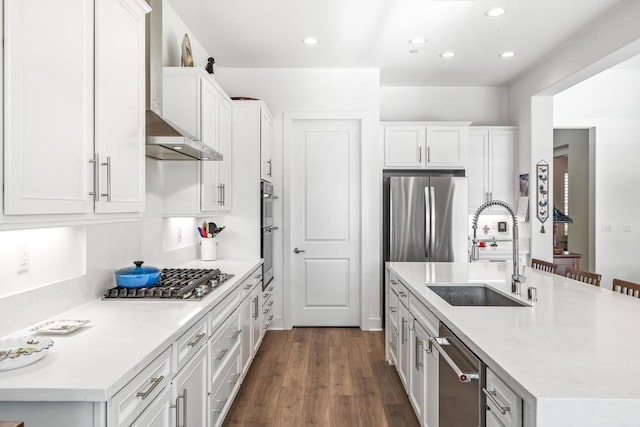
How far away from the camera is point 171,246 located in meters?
3.33

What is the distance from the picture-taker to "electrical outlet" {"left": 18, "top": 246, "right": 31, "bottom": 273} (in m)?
1.68

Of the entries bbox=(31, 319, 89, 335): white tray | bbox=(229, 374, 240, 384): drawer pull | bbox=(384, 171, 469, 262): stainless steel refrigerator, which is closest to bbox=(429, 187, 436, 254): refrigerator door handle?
bbox=(384, 171, 469, 262): stainless steel refrigerator

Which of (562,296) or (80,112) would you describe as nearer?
(80,112)

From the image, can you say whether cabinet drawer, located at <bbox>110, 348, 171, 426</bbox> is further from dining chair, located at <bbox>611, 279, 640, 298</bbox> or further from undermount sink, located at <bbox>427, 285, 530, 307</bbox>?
dining chair, located at <bbox>611, 279, 640, 298</bbox>

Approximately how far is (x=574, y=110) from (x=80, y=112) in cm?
584

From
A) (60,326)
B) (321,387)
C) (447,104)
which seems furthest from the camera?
(447,104)

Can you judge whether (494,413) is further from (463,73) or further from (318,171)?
(463,73)

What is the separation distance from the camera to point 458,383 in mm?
1703

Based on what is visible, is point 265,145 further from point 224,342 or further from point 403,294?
point 224,342

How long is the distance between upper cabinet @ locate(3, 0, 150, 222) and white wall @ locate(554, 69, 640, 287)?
5329mm

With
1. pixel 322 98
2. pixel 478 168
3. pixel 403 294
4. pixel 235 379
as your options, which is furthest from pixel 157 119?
pixel 478 168

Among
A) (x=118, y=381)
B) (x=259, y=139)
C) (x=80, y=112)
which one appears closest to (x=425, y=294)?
(x=118, y=381)

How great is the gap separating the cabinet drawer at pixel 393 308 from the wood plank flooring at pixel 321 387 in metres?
0.47

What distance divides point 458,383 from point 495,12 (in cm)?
300
